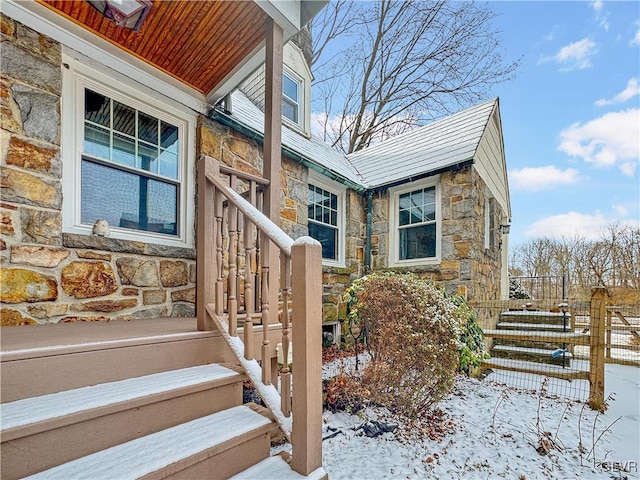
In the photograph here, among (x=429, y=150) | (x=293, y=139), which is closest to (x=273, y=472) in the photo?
(x=293, y=139)

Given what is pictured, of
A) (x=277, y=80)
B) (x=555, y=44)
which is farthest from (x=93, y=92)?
A: (x=555, y=44)

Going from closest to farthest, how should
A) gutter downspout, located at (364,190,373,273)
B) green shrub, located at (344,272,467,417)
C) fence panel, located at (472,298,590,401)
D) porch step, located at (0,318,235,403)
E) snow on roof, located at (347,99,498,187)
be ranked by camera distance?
porch step, located at (0,318,235,403) → green shrub, located at (344,272,467,417) → fence panel, located at (472,298,590,401) → snow on roof, located at (347,99,498,187) → gutter downspout, located at (364,190,373,273)

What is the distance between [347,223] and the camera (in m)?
5.53

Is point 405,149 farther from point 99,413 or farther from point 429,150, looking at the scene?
point 99,413

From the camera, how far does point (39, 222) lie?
2.24 meters

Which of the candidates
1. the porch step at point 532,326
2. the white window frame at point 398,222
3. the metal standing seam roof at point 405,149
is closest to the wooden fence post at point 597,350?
the porch step at point 532,326

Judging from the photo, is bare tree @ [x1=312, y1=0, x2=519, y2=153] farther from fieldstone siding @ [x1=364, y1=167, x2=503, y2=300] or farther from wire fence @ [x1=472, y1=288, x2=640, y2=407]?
wire fence @ [x1=472, y1=288, x2=640, y2=407]

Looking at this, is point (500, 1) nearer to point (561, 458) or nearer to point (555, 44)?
point (555, 44)

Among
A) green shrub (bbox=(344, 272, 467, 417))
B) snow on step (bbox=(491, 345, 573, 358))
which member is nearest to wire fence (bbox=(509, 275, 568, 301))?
snow on step (bbox=(491, 345, 573, 358))

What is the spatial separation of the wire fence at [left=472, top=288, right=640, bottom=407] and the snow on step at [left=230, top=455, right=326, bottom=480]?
2.95 meters

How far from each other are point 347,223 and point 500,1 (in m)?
8.18

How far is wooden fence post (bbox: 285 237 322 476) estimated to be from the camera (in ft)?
4.46

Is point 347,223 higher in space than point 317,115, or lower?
lower

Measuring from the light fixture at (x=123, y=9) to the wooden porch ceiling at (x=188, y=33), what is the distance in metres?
0.22
